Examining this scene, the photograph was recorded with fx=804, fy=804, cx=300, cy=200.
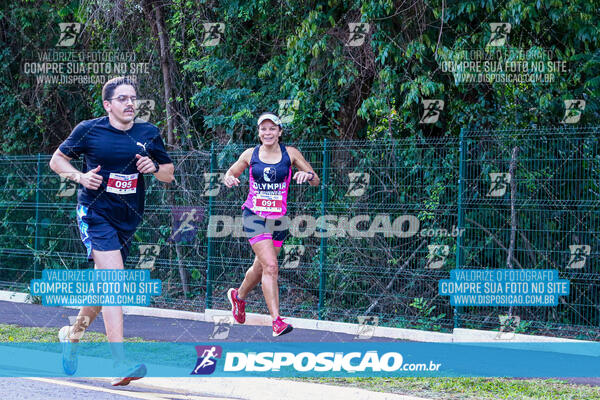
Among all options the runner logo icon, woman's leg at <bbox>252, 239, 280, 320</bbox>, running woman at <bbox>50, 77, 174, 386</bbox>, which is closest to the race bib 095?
running woman at <bbox>50, 77, 174, 386</bbox>

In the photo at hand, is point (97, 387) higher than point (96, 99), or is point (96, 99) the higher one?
point (96, 99)

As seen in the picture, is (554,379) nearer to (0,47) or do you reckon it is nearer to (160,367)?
(160,367)

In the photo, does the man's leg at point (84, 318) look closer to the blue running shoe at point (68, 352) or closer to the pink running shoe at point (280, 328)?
the blue running shoe at point (68, 352)

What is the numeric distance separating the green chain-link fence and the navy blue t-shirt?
4.98 meters

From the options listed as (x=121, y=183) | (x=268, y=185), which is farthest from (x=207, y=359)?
(x=121, y=183)

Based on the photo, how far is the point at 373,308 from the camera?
446 inches

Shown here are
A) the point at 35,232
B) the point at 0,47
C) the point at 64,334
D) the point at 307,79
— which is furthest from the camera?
the point at 0,47

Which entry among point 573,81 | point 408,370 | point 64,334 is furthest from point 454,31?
point 64,334

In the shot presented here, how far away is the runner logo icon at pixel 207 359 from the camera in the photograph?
7598 millimetres

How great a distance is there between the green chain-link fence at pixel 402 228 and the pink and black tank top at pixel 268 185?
9.07 feet

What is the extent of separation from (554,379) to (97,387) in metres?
4.30

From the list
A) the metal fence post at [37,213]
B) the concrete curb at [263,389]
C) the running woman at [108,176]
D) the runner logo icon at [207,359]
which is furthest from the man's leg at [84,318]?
the metal fence post at [37,213]

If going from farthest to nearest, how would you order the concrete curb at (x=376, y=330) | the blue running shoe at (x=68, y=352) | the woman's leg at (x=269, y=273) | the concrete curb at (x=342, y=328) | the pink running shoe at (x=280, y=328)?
the concrete curb at (x=342, y=328), the concrete curb at (x=376, y=330), the woman's leg at (x=269, y=273), the pink running shoe at (x=280, y=328), the blue running shoe at (x=68, y=352)

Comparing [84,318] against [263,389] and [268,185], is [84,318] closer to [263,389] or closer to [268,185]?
[263,389]
